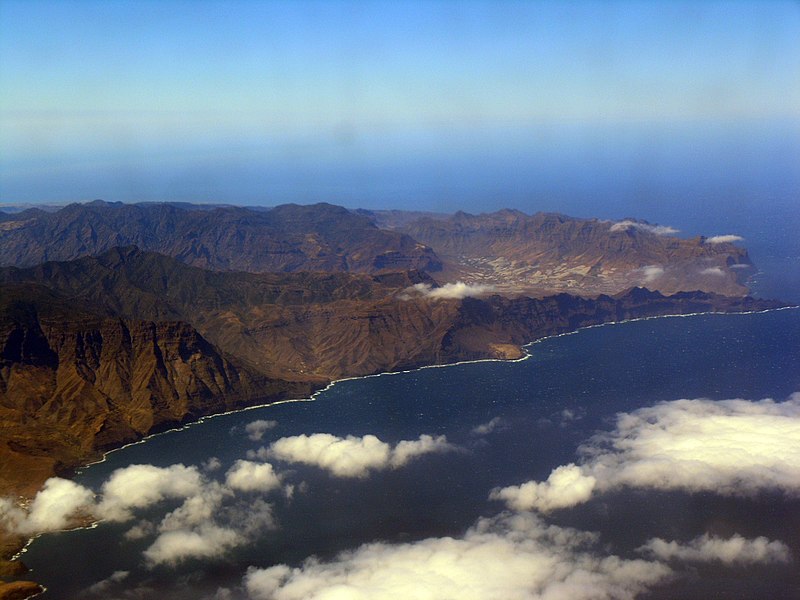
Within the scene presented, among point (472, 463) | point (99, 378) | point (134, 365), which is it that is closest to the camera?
point (472, 463)

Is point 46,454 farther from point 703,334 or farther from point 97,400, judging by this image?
point 703,334

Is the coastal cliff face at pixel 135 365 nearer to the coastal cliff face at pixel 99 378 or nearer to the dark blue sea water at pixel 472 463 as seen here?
the coastal cliff face at pixel 99 378

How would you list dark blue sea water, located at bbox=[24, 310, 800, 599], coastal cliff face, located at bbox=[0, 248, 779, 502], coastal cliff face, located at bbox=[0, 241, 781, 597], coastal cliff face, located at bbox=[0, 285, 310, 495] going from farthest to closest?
coastal cliff face, located at bbox=[0, 285, 310, 495] → coastal cliff face, located at bbox=[0, 248, 779, 502] → coastal cliff face, located at bbox=[0, 241, 781, 597] → dark blue sea water, located at bbox=[24, 310, 800, 599]

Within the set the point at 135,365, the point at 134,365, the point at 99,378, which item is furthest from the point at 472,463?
the point at 99,378

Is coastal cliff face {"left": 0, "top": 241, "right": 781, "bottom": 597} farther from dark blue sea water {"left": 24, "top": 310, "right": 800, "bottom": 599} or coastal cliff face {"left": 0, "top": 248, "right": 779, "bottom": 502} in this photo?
dark blue sea water {"left": 24, "top": 310, "right": 800, "bottom": 599}

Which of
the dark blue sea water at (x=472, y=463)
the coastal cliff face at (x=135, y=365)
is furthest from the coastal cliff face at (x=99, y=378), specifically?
the dark blue sea water at (x=472, y=463)

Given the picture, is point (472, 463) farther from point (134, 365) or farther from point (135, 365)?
point (134, 365)

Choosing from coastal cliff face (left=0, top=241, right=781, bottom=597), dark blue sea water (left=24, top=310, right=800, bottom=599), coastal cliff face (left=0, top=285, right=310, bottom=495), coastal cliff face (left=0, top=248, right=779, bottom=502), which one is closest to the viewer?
dark blue sea water (left=24, top=310, right=800, bottom=599)

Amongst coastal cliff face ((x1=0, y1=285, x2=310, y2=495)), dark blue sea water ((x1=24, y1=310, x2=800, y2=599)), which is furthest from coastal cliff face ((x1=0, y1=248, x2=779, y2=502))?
dark blue sea water ((x1=24, y1=310, x2=800, y2=599))
